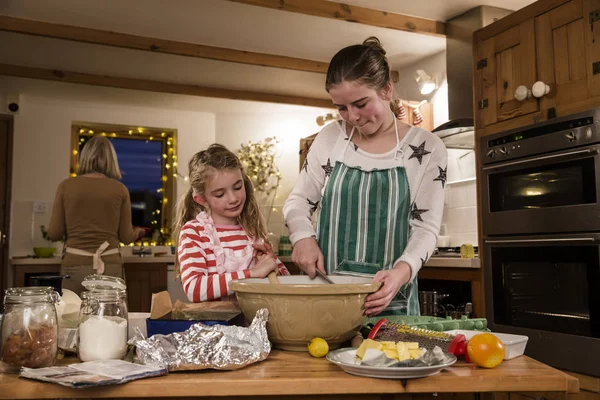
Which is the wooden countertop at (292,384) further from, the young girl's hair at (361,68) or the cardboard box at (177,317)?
the young girl's hair at (361,68)

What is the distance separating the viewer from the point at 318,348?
1030 millimetres

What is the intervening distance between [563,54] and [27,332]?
259 cm

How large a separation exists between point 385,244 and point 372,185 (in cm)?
17

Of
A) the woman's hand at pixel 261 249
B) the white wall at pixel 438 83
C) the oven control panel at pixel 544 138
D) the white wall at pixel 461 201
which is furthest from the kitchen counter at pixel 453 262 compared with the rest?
the woman's hand at pixel 261 249

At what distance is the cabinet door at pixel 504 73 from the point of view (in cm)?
286

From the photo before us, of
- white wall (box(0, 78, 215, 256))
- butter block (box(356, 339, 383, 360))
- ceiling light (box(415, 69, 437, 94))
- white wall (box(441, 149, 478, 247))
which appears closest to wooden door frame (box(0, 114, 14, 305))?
white wall (box(0, 78, 215, 256))

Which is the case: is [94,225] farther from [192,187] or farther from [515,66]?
[515,66]

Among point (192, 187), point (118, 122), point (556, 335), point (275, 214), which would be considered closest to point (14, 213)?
point (118, 122)

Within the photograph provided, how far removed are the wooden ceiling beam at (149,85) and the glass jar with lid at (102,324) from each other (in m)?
4.57

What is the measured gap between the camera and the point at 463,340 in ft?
3.36

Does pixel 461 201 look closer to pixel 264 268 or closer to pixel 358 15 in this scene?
pixel 358 15

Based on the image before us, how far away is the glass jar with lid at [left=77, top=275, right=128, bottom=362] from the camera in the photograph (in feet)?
3.24

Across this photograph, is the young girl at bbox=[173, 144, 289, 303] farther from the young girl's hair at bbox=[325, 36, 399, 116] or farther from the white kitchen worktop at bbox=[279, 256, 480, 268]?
the white kitchen worktop at bbox=[279, 256, 480, 268]

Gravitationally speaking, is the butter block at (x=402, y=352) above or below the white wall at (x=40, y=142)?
below
